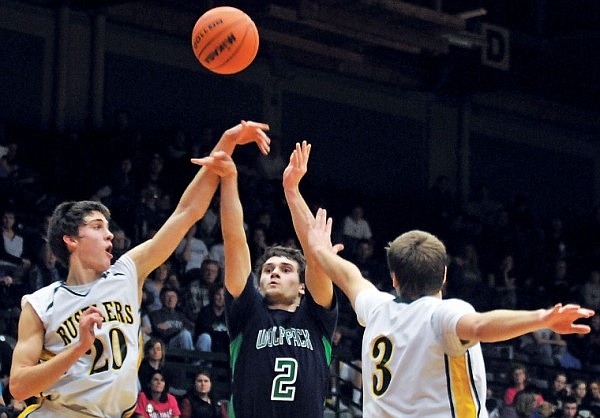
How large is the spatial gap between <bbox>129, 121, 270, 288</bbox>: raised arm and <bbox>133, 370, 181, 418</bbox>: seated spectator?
19.2 ft

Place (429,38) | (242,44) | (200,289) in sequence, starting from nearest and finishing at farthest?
(242,44)
(200,289)
(429,38)

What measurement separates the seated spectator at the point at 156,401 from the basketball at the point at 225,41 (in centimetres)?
486

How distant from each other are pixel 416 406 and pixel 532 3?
17502 mm

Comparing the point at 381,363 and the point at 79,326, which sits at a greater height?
the point at 79,326

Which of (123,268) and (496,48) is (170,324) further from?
(496,48)

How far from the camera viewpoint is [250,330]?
6523 mm

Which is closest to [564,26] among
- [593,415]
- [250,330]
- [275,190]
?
[275,190]

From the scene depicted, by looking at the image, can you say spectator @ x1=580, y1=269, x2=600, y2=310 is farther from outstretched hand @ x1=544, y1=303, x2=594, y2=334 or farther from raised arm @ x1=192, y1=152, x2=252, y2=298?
outstretched hand @ x1=544, y1=303, x2=594, y2=334

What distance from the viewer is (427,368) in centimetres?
492

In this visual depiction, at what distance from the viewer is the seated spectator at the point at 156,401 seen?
38.7 ft

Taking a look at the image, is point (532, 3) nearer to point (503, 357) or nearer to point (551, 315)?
point (503, 357)

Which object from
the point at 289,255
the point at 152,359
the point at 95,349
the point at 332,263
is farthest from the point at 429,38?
the point at 95,349

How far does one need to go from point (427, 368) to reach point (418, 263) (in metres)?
0.44

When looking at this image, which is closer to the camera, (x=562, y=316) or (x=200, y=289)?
(x=562, y=316)
